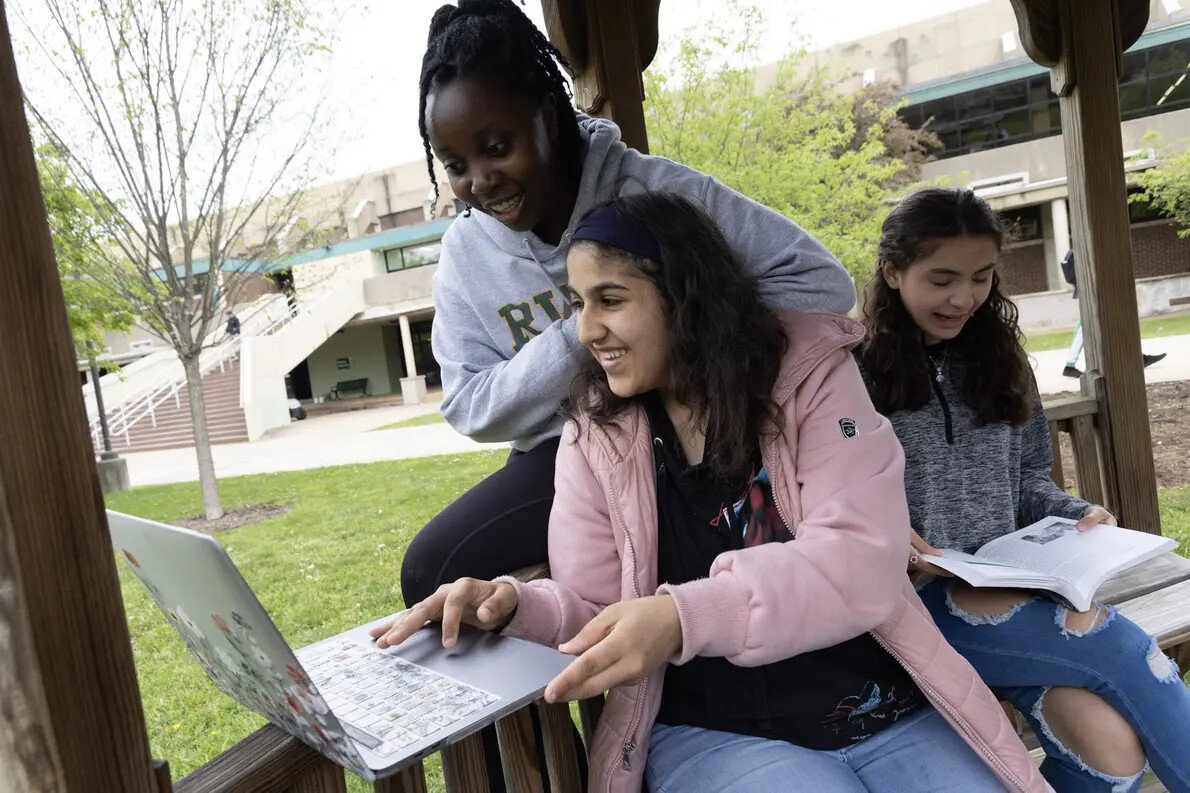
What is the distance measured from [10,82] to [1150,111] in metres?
22.7

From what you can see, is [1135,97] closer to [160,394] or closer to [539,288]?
[539,288]

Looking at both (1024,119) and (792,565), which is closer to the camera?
(792,565)

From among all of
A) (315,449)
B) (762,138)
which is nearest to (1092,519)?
(762,138)

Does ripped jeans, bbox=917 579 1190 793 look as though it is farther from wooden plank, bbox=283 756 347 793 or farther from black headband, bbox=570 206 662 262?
wooden plank, bbox=283 756 347 793

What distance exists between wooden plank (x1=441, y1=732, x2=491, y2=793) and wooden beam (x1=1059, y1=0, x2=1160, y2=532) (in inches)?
110

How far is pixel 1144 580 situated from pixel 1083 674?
1.92ft

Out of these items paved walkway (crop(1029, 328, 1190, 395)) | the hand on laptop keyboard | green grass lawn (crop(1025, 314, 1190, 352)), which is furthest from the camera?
green grass lawn (crop(1025, 314, 1190, 352))

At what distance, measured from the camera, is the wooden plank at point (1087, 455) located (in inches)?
129

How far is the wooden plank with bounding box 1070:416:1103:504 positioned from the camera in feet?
10.8

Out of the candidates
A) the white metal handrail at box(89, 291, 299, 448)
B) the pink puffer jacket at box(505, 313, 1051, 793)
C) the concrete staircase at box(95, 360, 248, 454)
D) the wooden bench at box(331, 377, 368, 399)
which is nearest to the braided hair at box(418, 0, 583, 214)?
the pink puffer jacket at box(505, 313, 1051, 793)

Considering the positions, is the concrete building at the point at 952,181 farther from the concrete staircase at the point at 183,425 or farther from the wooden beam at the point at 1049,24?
the wooden beam at the point at 1049,24

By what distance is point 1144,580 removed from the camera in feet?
7.22

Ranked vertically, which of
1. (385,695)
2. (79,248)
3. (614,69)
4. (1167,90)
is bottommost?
(385,695)

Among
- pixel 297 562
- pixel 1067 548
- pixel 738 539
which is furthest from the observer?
pixel 297 562
